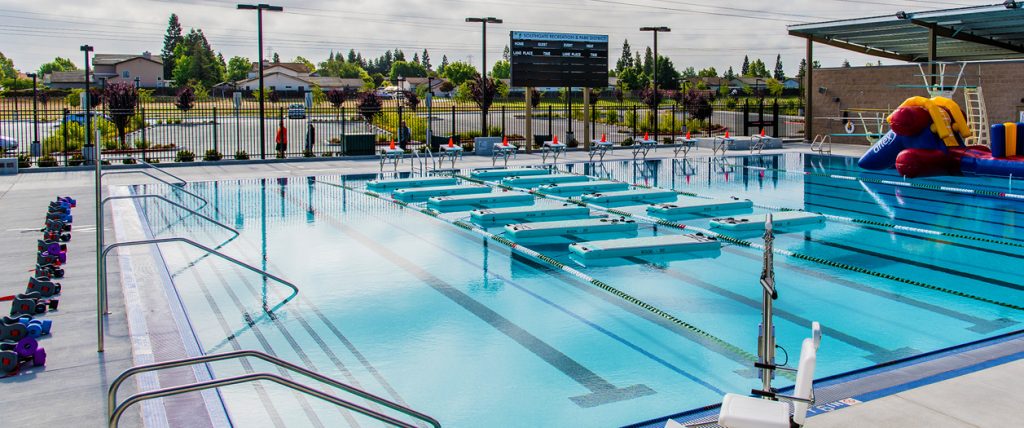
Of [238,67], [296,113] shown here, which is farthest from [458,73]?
[296,113]

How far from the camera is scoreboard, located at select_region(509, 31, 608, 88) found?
25.5m

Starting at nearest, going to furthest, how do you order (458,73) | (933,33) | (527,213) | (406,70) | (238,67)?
(527,213) → (933,33) → (458,73) → (238,67) → (406,70)

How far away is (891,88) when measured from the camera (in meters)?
28.4

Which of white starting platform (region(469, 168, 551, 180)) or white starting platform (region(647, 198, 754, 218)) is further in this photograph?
white starting platform (region(469, 168, 551, 180))

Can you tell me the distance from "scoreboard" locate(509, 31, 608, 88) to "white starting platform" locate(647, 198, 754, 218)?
10.7 m

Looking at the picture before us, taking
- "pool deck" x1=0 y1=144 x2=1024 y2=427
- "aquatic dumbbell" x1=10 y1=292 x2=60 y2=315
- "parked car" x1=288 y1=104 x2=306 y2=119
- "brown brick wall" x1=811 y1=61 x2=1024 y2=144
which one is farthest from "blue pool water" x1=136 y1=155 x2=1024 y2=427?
"parked car" x1=288 y1=104 x2=306 y2=119

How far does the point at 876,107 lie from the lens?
29.0m

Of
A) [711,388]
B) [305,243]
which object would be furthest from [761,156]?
[711,388]

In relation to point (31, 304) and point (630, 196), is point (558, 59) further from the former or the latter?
point (31, 304)

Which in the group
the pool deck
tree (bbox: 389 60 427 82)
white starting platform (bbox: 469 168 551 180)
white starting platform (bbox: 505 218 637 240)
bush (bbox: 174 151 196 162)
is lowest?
the pool deck

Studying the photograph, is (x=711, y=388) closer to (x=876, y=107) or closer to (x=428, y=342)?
(x=428, y=342)

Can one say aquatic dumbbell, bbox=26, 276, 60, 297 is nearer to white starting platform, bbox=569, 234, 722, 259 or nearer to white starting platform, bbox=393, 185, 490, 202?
white starting platform, bbox=569, 234, 722, 259

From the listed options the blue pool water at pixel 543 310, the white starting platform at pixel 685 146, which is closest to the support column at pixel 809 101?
the white starting platform at pixel 685 146

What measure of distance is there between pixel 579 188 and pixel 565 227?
5.32 metres
